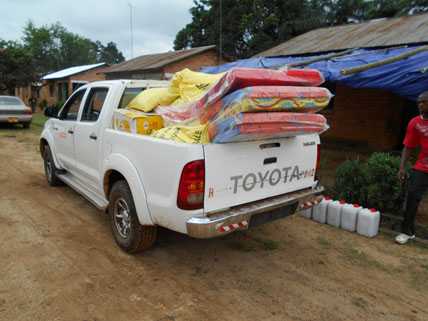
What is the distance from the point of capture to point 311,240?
14.1 feet

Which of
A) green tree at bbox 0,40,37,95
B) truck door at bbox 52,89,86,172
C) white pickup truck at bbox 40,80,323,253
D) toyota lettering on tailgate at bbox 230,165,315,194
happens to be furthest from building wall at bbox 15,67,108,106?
toyota lettering on tailgate at bbox 230,165,315,194

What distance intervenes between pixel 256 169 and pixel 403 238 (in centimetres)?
235

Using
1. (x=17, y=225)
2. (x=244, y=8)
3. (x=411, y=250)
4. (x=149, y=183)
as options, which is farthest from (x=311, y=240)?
(x=244, y=8)

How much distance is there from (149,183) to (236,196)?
0.81 m

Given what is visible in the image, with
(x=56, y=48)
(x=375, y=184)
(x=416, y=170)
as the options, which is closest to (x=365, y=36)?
(x=375, y=184)

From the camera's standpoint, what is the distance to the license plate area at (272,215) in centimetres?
323

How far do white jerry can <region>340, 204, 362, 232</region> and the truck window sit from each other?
3.14m

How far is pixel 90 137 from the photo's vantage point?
170 inches

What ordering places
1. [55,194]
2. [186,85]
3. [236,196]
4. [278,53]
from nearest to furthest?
[236,196] < [186,85] < [55,194] < [278,53]

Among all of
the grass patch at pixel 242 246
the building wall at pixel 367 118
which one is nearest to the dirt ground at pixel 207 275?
the grass patch at pixel 242 246

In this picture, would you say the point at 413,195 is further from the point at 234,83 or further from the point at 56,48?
the point at 56,48

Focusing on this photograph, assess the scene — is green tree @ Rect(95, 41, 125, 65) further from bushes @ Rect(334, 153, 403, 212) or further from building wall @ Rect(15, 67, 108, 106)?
bushes @ Rect(334, 153, 403, 212)

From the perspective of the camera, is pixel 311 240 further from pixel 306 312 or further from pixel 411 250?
pixel 306 312

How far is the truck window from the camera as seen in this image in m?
4.13
